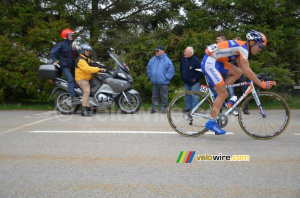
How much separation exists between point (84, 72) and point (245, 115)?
4.85m

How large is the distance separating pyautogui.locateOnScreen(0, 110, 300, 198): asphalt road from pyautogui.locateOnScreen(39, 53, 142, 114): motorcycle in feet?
7.55

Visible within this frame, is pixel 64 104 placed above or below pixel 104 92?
below

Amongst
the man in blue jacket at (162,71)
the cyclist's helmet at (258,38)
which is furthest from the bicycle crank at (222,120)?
the man in blue jacket at (162,71)

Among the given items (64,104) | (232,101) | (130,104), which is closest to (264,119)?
(232,101)

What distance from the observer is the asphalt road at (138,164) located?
287 cm

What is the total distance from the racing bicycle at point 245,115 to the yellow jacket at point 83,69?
3.46 metres

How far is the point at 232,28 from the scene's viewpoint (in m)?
10.3

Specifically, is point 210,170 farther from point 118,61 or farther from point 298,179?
point 118,61

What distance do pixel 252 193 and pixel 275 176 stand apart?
619mm

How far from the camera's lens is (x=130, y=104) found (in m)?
8.35

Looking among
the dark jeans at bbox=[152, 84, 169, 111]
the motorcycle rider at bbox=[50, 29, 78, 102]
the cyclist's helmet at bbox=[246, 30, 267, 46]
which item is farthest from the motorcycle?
the cyclist's helmet at bbox=[246, 30, 267, 46]

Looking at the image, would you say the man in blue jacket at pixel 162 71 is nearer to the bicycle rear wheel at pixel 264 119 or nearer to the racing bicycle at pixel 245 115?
the racing bicycle at pixel 245 115

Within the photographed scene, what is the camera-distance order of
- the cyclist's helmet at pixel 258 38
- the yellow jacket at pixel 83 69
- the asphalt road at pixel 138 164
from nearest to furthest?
the asphalt road at pixel 138 164 < the cyclist's helmet at pixel 258 38 < the yellow jacket at pixel 83 69

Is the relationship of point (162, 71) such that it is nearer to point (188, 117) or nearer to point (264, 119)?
point (188, 117)
